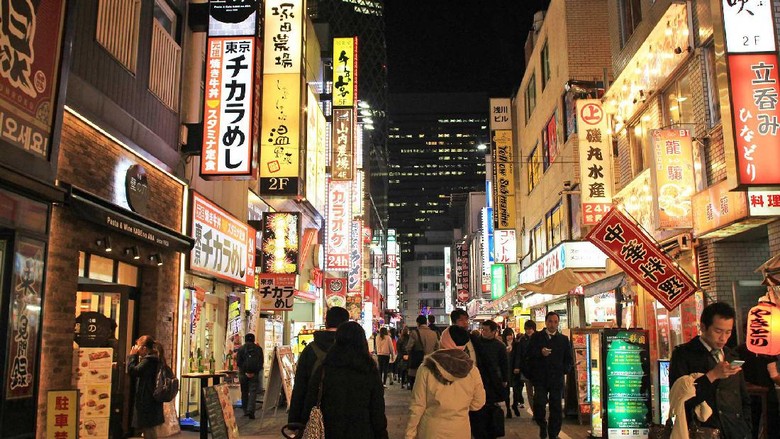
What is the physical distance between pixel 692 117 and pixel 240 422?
1074 cm

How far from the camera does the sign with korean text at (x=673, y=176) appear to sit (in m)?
12.7

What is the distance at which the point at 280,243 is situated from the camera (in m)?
20.7

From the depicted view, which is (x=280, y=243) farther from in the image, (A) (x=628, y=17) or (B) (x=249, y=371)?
(A) (x=628, y=17)

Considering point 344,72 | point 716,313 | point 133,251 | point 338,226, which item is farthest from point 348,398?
point 338,226

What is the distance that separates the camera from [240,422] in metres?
14.3

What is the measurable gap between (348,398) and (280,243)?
50.8 feet

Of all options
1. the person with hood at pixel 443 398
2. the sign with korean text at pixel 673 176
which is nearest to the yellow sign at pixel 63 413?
the person with hood at pixel 443 398

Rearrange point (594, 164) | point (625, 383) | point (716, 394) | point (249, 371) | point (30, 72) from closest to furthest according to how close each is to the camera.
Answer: point (716, 394) → point (30, 72) → point (625, 383) → point (249, 371) → point (594, 164)

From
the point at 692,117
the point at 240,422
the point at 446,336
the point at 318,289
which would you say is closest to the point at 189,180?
the point at 240,422

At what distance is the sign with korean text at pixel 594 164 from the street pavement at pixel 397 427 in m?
5.75

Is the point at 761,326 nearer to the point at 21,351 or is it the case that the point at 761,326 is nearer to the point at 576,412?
the point at 576,412

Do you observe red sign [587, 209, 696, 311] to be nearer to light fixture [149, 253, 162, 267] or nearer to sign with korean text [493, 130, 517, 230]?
light fixture [149, 253, 162, 267]

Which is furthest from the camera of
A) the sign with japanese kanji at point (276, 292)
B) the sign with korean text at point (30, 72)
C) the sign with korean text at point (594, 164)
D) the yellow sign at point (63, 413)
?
the sign with korean text at point (594, 164)

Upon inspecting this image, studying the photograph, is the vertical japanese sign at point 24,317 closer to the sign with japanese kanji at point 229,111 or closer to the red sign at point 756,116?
the sign with japanese kanji at point 229,111
